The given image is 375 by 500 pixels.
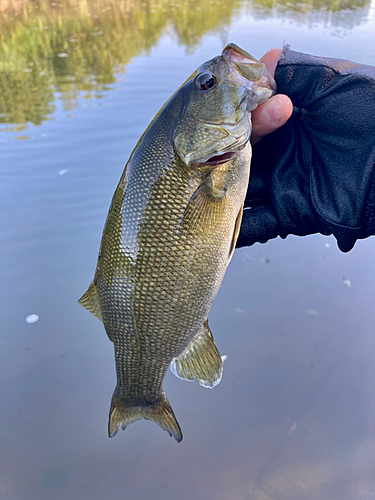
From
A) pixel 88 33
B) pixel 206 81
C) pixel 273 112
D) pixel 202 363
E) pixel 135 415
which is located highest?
pixel 206 81

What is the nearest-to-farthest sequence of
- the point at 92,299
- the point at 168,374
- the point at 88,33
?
the point at 92,299
the point at 168,374
the point at 88,33

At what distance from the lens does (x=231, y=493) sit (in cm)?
257

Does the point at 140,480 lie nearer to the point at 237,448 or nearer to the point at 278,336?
the point at 237,448

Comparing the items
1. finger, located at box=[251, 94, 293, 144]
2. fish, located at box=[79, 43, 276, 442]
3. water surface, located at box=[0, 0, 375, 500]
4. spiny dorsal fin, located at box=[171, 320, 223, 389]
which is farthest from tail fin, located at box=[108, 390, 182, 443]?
finger, located at box=[251, 94, 293, 144]

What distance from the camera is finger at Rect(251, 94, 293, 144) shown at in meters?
1.90

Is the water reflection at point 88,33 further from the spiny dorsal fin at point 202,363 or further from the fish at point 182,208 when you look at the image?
the spiny dorsal fin at point 202,363

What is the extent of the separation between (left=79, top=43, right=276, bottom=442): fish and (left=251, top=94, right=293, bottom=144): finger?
0.04 metres

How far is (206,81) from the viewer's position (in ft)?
5.94

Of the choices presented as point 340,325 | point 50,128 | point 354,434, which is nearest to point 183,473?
point 354,434

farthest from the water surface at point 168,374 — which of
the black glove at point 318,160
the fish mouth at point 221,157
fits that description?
the fish mouth at point 221,157

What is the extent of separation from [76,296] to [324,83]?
286cm

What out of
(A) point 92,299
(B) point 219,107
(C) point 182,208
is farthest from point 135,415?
(B) point 219,107

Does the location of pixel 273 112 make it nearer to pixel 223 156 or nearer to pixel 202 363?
pixel 223 156

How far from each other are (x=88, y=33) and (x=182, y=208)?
39.6 ft
